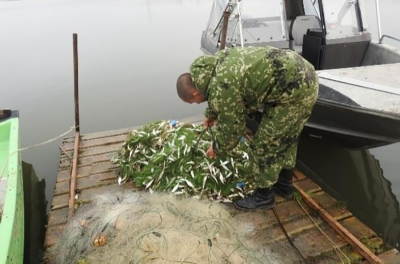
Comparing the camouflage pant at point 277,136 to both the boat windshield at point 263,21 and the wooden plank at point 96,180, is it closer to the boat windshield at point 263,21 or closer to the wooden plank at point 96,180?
the wooden plank at point 96,180

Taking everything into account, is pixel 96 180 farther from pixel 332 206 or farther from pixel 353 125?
pixel 353 125

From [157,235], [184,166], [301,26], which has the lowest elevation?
[157,235]

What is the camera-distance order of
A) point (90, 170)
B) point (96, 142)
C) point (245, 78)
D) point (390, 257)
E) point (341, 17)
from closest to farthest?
point (245, 78), point (390, 257), point (90, 170), point (96, 142), point (341, 17)

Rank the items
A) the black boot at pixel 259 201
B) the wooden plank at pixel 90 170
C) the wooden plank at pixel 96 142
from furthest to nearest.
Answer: the wooden plank at pixel 96 142, the wooden plank at pixel 90 170, the black boot at pixel 259 201

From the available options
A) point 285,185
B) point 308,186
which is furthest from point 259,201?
point 308,186

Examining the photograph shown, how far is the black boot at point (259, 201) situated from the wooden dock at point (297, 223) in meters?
0.07

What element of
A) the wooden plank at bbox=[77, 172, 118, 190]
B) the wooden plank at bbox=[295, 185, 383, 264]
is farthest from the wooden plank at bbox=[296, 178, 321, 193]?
the wooden plank at bbox=[77, 172, 118, 190]

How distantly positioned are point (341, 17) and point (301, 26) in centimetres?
84

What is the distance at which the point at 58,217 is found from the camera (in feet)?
11.9

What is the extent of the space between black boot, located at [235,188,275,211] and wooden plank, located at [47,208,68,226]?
198 centimetres

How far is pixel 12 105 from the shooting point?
8953 mm

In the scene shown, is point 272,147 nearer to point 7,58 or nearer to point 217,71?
point 217,71

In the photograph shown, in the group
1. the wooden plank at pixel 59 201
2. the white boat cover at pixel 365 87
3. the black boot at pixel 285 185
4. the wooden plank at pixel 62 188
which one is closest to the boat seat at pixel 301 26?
the white boat cover at pixel 365 87

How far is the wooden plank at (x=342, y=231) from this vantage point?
9.48 ft
